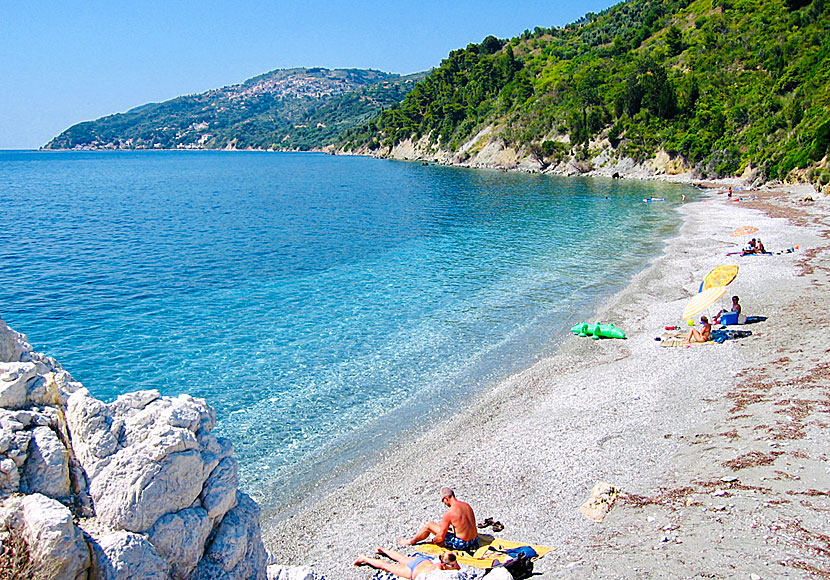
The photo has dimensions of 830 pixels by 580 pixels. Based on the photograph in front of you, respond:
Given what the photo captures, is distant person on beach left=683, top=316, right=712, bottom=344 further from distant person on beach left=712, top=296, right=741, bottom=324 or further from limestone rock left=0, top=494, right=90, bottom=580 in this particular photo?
limestone rock left=0, top=494, right=90, bottom=580

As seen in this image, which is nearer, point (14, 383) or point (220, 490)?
point (14, 383)

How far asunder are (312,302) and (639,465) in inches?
708

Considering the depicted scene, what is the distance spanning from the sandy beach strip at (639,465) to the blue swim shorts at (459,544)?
3.23ft

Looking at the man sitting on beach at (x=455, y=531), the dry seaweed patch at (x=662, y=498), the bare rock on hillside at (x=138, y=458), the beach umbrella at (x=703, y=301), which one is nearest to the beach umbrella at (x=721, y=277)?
the beach umbrella at (x=703, y=301)

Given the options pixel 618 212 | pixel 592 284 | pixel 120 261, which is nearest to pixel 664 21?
pixel 618 212

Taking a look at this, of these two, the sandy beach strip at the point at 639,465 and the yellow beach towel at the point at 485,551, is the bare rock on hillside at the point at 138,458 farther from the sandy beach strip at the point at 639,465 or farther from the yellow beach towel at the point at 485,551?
the sandy beach strip at the point at 639,465

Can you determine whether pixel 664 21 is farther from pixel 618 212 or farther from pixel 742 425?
pixel 742 425

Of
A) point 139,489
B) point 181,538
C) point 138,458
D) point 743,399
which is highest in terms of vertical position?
point 138,458

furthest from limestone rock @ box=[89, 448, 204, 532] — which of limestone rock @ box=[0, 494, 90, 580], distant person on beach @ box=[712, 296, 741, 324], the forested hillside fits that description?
the forested hillside

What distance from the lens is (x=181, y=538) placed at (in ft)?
21.7

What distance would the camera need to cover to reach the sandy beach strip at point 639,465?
8.35m

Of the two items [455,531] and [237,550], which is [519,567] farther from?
[237,550]

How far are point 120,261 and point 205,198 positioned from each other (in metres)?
39.1

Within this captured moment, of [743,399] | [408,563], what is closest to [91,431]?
[408,563]
